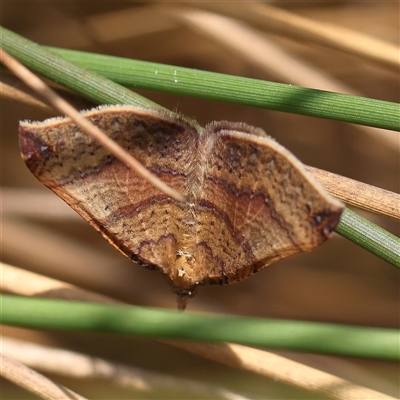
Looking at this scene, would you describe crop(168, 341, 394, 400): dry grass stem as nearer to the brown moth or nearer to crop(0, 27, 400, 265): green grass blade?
the brown moth

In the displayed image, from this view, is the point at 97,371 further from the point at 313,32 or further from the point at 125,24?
the point at 125,24

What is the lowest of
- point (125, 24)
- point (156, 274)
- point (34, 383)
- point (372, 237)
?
point (34, 383)

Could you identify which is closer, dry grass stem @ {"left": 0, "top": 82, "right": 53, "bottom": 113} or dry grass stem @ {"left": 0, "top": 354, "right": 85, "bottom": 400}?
dry grass stem @ {"left": 0, "top": 354, "right": 85, "bottom": 400}

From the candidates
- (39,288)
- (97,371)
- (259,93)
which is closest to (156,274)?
(97,371)

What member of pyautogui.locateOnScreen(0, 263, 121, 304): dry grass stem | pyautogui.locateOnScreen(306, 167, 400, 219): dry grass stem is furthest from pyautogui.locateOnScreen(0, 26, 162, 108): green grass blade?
pyautogui.locateOnScreen(0, 263, 121, 304): dry grass stem

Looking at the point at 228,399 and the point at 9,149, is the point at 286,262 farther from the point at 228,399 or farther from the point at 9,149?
the point at 9,149

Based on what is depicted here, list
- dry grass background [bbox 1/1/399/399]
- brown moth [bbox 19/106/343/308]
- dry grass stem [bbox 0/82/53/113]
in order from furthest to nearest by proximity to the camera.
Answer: dry grass background [bbox 1/1/399/399]
dry grass stem [bbox 0/82/53/113]
brown moth [bbox 19/106/343/308]
